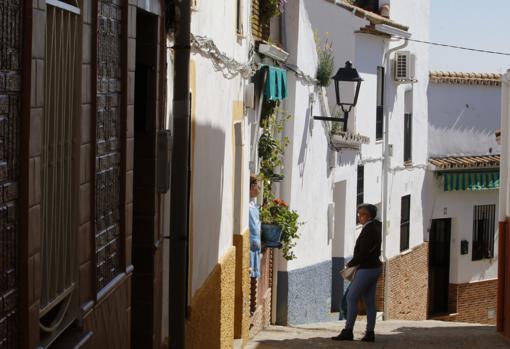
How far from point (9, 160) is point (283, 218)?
37.8 feet

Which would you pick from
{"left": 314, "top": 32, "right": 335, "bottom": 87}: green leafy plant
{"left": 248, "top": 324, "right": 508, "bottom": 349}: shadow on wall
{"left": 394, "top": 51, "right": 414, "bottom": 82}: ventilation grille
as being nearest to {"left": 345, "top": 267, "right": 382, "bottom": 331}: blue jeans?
{"left": 248, "top": 324, "right": 508, "bottom": 349}: shadow on wall

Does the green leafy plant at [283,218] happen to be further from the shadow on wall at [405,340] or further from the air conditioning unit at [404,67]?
the air conditioning unit at [404,67]

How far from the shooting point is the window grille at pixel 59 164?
4059 millimetres

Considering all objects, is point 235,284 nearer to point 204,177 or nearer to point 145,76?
point 204,177

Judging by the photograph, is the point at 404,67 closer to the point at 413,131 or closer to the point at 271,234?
the point at 413,131

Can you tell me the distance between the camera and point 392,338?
13305mm

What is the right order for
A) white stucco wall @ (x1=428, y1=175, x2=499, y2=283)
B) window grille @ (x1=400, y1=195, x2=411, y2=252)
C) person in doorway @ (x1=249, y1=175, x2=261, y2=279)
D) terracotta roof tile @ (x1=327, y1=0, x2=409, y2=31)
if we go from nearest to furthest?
person in doorway @ (x1=249, y1=175, x2=261, y2=279), terracotta roof tile @ (x1=327, y1=0, x2=409, y2=31), window grille @ (x1=400, y1=195, x2=411, y2=252), white stucco wall @ (x1=428, y1=175, x2=499, y2=283)

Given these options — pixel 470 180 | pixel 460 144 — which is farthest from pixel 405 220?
pixel 460 144

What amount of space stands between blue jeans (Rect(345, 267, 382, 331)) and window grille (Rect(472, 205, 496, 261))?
1412 centimetres

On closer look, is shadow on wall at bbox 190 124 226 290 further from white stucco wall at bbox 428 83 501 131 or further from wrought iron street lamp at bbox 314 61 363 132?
white stucco wall at bbox 428 83 501 131

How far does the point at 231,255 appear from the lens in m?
11.5

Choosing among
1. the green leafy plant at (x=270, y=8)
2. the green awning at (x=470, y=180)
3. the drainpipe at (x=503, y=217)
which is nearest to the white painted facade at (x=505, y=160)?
the drainpipe at (x=503, y=217)

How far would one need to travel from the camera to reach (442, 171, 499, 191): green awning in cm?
2602

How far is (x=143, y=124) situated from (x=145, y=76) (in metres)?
0.29
